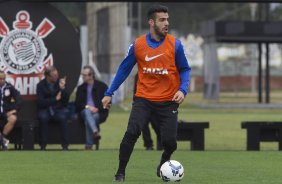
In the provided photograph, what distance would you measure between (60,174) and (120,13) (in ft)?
132

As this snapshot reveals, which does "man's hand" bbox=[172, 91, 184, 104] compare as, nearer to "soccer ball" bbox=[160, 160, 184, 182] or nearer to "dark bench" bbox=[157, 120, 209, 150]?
"soccer ball" bbox=[160, 160, 184, 182]

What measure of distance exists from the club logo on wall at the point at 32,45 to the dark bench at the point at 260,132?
3.90 m

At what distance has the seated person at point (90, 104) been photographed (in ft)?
69.1

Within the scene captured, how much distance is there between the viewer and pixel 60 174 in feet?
47.5

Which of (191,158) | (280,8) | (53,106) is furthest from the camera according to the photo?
(280,8)

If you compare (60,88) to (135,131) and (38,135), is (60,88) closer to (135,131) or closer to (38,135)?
(38,135)

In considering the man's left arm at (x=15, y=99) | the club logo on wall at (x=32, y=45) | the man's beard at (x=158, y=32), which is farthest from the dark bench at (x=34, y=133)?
the man's beard at (x=158, y=32)

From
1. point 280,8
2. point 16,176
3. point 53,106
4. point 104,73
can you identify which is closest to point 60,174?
point 16,176

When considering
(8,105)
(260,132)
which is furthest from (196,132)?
(8,105)

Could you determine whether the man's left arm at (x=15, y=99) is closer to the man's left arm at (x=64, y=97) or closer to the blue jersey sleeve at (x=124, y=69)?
the man's left arm at (x=64, y=97)

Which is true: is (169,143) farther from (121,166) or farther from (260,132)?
(260,132)

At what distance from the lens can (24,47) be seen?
21812mm

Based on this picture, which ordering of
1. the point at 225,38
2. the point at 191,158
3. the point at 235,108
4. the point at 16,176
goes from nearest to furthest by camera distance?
1. the point at 16,176
2. the point at 191,158
3. the point at 235,108
4. the point at 225,38

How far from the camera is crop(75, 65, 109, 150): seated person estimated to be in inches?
829
